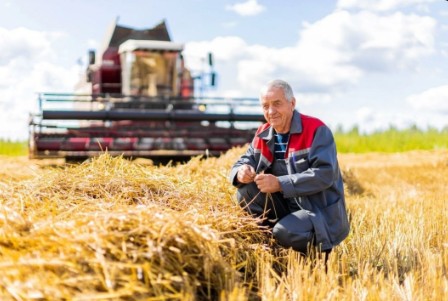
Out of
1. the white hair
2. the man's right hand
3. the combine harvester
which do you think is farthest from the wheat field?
the combine harvester

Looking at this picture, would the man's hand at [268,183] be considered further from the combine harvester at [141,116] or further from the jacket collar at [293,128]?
the combine harvester at [141,116]

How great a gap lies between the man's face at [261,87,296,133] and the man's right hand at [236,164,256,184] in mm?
319

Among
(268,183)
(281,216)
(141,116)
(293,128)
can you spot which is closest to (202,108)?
(141,116)

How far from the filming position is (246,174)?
389 centimetres

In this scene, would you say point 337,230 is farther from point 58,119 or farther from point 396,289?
point 58,119

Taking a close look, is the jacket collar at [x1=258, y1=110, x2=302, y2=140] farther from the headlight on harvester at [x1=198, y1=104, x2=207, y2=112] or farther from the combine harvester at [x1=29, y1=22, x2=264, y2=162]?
the headlight on harvester at [x1=198, y1=104, x2=207, y2=112]

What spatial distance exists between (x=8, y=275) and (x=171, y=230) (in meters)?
0.72

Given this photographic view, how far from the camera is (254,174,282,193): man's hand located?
3.75m

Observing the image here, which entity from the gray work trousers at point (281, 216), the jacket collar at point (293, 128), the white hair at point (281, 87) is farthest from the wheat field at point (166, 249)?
the white hair at point (281, 87)

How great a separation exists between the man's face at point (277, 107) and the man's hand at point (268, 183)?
38 centimetres

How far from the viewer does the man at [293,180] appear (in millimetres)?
3760

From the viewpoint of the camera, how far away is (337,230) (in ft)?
12.7

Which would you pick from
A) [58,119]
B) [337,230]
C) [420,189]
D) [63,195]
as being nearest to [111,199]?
[63,195]

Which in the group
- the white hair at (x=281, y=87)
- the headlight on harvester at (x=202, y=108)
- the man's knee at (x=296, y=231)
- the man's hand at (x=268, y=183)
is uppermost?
the white hair at (x=281, y=87)
